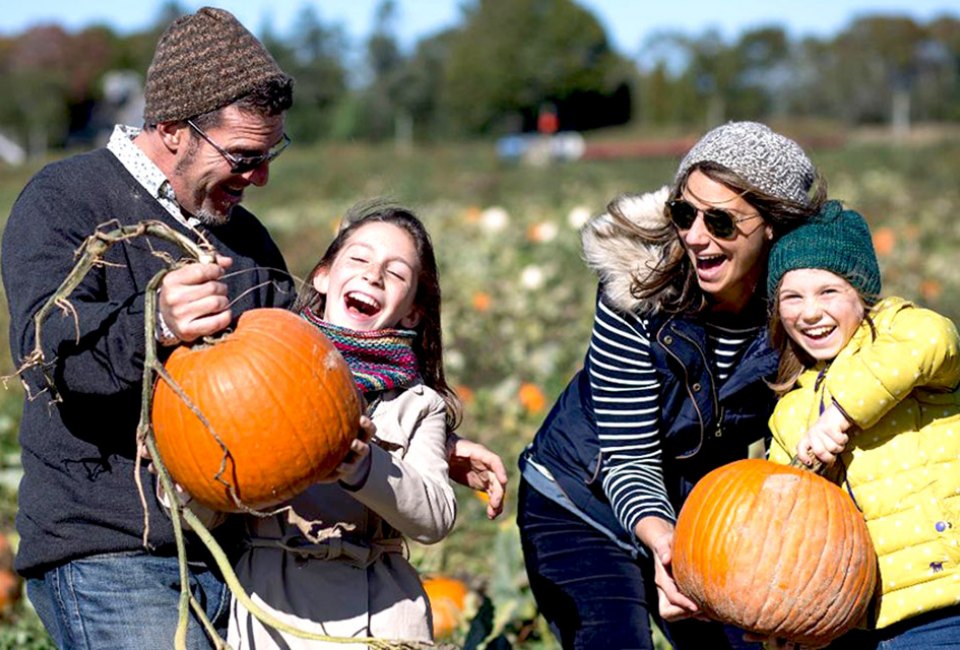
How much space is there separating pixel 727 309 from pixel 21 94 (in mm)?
69076

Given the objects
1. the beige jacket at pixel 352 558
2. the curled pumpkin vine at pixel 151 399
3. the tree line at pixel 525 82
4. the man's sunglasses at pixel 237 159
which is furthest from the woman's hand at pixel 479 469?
the tree line at pixel 525 82

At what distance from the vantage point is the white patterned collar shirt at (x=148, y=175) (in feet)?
10.6

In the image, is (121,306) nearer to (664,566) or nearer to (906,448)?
(664,566)

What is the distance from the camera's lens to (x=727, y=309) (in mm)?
3754

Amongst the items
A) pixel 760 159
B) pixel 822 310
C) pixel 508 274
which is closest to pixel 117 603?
pixel 822 310

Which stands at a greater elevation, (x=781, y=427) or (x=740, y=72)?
(x=781, y=427)

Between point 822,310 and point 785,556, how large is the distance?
63 centimetres

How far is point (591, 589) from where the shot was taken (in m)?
3.86

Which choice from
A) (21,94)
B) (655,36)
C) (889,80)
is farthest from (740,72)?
(21,94)

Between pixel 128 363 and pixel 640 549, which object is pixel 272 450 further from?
pixel 640 549

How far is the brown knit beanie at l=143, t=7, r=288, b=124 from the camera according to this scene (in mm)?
3244

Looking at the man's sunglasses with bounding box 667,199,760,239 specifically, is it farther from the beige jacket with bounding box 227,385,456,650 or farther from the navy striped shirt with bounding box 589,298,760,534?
the beige jacket with bounding box 227,385,456,650

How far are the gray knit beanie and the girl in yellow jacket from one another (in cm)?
15

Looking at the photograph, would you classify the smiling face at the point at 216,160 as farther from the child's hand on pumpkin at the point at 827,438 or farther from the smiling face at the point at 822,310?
the child's hand on pumpkin at the point at 827,438
